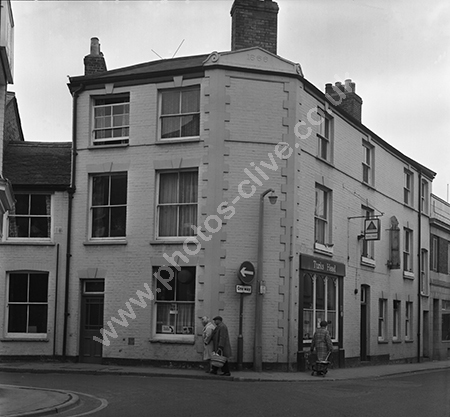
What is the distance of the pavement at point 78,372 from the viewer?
533 inches

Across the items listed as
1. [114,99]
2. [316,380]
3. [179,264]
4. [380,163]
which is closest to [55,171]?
[114,99]

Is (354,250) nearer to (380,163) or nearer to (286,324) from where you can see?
(380,163)

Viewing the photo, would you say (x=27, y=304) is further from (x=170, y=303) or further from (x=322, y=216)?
(x=322, y=216)

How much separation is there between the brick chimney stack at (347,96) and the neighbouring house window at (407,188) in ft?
15.8

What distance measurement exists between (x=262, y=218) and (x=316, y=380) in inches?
195

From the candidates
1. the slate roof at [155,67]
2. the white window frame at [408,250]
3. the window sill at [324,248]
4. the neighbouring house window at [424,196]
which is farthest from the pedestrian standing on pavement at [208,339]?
the neighbouring house window at [424,196]

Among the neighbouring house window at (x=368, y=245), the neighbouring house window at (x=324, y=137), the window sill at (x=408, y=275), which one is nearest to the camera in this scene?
the neighbouring house window at (x=324, y=137)

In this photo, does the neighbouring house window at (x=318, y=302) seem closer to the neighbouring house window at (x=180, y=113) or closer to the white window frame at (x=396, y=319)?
the neighbouring house window at (x=180, y=113)

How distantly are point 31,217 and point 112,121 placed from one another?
162 inches

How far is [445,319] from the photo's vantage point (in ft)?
131

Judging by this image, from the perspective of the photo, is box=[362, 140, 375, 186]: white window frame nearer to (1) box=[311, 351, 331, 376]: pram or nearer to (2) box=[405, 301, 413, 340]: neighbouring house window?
(2) box=[405, 301, 413, 340]: neighbouring house window

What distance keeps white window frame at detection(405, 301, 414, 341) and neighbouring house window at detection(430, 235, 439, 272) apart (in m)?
3.75

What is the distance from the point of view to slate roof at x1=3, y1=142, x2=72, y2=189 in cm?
2452

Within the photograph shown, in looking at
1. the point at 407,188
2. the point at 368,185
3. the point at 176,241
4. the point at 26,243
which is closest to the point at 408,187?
the point at 407,188
